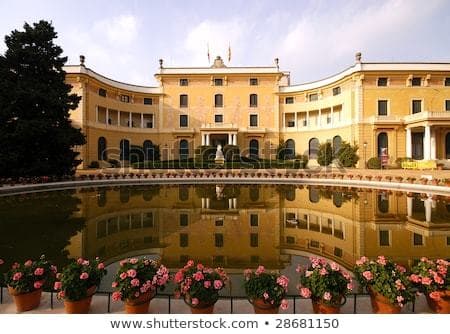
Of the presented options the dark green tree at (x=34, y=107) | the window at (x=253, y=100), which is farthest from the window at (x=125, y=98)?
the window at (x=253, y=100)

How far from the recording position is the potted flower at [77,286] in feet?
11.4

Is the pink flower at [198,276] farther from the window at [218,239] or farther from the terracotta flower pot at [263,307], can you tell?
the window at [218,239]

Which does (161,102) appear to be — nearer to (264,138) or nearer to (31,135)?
(264,138)

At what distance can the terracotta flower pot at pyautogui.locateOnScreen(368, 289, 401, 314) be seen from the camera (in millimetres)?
3419

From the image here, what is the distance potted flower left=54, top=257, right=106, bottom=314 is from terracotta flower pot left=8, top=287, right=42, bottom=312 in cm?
50

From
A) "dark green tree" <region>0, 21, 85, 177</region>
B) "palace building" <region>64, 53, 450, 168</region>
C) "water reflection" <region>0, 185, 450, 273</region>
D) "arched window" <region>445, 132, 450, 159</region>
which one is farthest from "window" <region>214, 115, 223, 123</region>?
"arched window" <region>445, 132, 450, 159</region>

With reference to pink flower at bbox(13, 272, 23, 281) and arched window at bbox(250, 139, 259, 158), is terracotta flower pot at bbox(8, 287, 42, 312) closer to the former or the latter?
pink flower at bbox(13, 272, 23, 281)

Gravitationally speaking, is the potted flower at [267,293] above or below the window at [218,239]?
above

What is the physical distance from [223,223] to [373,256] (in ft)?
15.1

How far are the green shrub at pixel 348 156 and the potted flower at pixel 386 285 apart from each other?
92.4 feet

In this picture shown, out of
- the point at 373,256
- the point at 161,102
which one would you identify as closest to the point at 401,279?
the point at 373,256

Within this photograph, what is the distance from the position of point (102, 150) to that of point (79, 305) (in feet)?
113

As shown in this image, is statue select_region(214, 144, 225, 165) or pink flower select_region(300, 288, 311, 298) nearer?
pink flower select_region(300, 288, 311, 298)
